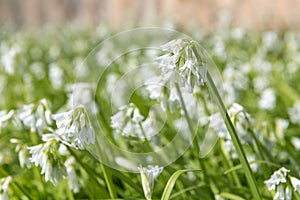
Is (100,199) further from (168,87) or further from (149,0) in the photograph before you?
(149,0)

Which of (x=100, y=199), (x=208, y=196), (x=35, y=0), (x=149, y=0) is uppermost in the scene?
(x=35, y=0)

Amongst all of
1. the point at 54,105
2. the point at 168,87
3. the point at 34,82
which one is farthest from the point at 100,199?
the point at 34,82

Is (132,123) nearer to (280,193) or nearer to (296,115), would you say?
(280,193)

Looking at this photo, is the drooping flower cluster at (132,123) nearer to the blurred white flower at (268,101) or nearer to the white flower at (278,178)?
the white flower at (278,178)

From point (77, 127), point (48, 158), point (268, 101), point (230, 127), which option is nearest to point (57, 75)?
point (268, 101)

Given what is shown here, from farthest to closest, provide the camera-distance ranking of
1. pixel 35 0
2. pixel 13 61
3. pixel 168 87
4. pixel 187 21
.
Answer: pixel 35 0 < pixel 187 21 < pixel 13 61 < pixel 168 87

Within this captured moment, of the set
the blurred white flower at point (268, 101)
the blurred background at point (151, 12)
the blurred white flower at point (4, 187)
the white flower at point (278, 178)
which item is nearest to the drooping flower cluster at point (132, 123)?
the blurred white flower at point (4, 187)

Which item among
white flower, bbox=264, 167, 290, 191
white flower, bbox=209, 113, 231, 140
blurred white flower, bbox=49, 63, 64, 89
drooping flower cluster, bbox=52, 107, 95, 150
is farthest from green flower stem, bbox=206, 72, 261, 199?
blurred white flower, bbox=49, 63, 64, 89
